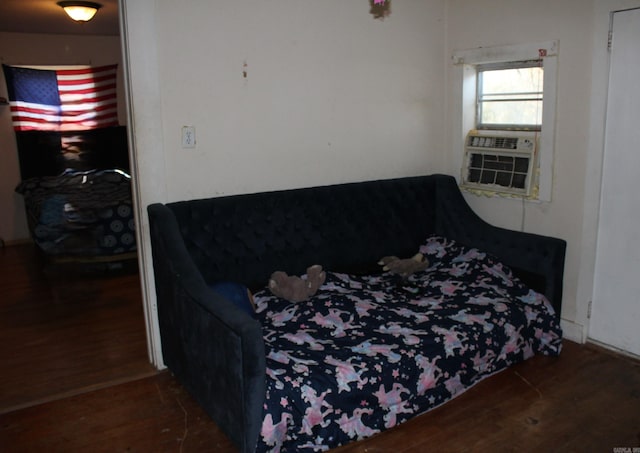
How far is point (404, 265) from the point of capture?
354 cm

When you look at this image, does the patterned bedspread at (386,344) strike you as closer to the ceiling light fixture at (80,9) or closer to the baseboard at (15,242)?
the ceiling light fixture at (80,9)

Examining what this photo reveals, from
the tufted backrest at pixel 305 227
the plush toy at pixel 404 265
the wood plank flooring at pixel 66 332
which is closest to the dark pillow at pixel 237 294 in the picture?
the tufted backrest at pixel 305 227

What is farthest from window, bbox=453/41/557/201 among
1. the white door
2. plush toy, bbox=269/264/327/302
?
plush toy, bbox=269/264/327/302

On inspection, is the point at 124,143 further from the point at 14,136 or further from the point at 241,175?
the point at 241,175

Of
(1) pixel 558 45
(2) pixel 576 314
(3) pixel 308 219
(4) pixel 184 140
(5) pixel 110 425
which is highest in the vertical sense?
(1) pixel 558 45

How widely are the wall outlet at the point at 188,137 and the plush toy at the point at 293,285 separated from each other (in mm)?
846

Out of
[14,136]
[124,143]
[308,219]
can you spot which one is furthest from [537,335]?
[14,136]

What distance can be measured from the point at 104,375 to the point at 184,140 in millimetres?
1379

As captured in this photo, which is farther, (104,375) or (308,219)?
(308,219)

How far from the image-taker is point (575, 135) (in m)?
3.33

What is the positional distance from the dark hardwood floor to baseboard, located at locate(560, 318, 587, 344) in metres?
0.05

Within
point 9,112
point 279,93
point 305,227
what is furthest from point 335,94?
point 9,112

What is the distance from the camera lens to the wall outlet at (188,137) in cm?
312

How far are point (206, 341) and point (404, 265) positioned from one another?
1.50 meters
